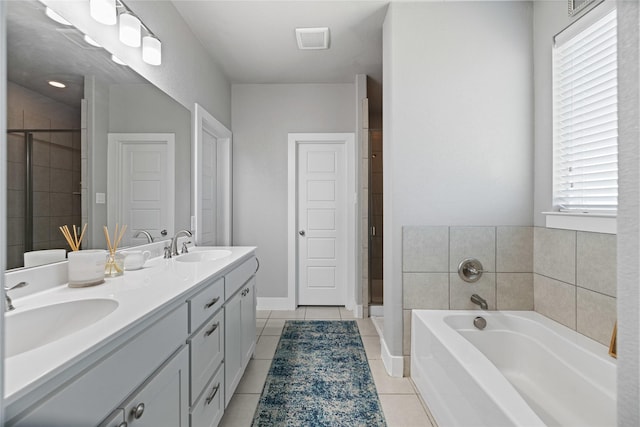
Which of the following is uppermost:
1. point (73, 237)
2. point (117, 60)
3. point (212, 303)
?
point (117, 60)

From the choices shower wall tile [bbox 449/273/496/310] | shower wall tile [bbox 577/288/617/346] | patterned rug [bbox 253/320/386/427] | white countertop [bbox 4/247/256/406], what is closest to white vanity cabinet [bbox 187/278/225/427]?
white countertop [bbox 4/247/256/406]

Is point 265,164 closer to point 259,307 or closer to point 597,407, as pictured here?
point 259,307

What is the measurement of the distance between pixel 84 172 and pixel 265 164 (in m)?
2.37

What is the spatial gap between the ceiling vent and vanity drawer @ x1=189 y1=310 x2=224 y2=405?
222 cm

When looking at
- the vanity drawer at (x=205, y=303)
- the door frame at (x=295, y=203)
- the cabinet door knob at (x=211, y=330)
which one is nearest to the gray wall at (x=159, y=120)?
the vanity drawer at (x=205, y=303)

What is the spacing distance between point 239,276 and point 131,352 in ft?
3.85

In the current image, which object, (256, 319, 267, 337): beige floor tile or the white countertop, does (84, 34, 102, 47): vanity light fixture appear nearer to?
the white countertop

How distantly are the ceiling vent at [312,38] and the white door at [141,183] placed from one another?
1339mm

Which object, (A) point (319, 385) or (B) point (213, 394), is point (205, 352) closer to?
(B) point (213, 394)

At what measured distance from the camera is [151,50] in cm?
198

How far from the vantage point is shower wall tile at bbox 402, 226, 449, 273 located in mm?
2248

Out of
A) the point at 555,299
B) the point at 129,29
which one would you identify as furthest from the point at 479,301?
the point at 129,29

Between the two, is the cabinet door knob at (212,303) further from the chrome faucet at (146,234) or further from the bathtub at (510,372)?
the bathtub at (510,372)

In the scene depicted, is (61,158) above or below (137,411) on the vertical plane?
above
